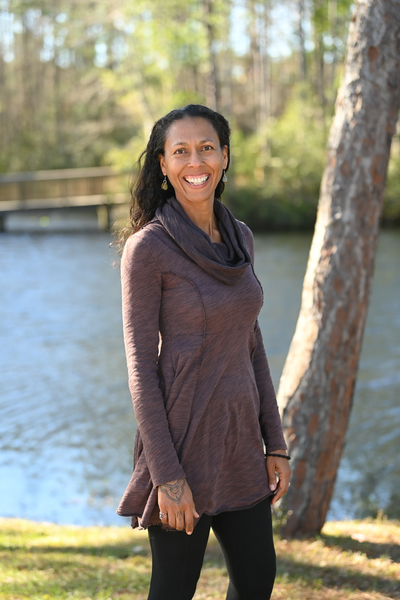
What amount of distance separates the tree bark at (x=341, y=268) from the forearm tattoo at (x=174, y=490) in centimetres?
223

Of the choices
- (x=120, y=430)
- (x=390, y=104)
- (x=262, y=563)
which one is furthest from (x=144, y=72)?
(x=262, y=563)

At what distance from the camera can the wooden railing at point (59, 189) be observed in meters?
28.5

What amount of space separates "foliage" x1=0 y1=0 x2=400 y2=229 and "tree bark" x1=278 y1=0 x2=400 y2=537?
18.7 m

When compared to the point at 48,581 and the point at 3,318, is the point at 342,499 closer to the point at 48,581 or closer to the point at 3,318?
the point at 48,581

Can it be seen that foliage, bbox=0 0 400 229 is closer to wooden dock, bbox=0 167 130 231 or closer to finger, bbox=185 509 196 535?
wooden dock, bbox=0 167 130 231

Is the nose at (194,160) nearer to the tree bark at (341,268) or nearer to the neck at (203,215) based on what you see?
the neck at (203,215)

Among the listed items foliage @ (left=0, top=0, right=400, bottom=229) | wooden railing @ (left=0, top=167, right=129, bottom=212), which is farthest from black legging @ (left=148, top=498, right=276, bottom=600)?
wooden railing @ (left=0, top=167, right=129, bottom=212)

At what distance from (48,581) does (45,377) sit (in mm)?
6439

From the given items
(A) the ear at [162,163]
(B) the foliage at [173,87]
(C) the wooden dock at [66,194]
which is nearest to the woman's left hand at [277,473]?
(A) the ear at [162,163]

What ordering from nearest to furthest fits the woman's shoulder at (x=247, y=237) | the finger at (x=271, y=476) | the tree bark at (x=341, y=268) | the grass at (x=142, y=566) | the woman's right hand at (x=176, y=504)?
the woman's right hand at (x=176, y=504) → the finger at (x=271, y=476) → the woman's shoulder at (x=247, y=237) → the grass at (x=142, y=566) → the tree bark at (x=341, y=268)

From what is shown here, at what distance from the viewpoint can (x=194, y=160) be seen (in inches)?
83.3

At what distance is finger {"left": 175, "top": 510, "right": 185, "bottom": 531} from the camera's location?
1915 millimetres

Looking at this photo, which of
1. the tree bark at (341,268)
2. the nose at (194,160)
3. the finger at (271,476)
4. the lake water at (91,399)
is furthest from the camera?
the lake water at (91,399)

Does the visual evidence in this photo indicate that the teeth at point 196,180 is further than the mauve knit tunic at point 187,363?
Yes
